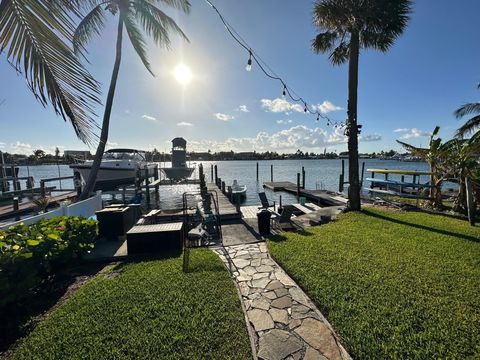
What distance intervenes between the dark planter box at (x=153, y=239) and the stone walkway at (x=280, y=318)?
6.81 ft

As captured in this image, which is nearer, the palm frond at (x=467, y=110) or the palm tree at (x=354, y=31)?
the palm tree at (x=354, y=31)

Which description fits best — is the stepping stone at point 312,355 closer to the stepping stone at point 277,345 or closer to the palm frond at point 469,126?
the stepping stone at point 277,345

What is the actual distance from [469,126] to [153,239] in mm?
23420

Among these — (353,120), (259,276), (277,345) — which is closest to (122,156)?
(353,120)

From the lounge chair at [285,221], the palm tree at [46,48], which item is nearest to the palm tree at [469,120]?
the lounge chair at [285,221]

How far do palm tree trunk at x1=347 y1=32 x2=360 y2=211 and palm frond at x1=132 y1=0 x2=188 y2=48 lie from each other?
319 inches

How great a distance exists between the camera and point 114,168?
24297 millimetres

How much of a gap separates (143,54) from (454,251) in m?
14.1

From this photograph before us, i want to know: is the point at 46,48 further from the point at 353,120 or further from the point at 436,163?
the point at 436,163

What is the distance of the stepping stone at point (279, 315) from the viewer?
11.9 ft

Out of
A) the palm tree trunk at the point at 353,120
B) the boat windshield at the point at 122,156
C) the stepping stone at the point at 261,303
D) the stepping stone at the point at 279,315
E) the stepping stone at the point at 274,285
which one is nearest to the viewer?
the stepping stone at the point at 279,315

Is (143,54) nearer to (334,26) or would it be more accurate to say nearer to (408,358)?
(334,26)

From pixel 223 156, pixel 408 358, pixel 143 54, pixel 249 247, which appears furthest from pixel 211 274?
pixel 223 156

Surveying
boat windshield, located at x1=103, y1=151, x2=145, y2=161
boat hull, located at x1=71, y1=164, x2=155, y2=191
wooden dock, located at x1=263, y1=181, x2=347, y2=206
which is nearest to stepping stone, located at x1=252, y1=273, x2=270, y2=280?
wooden dock, located at x1=263, y1=181, x2=347, y2=206
